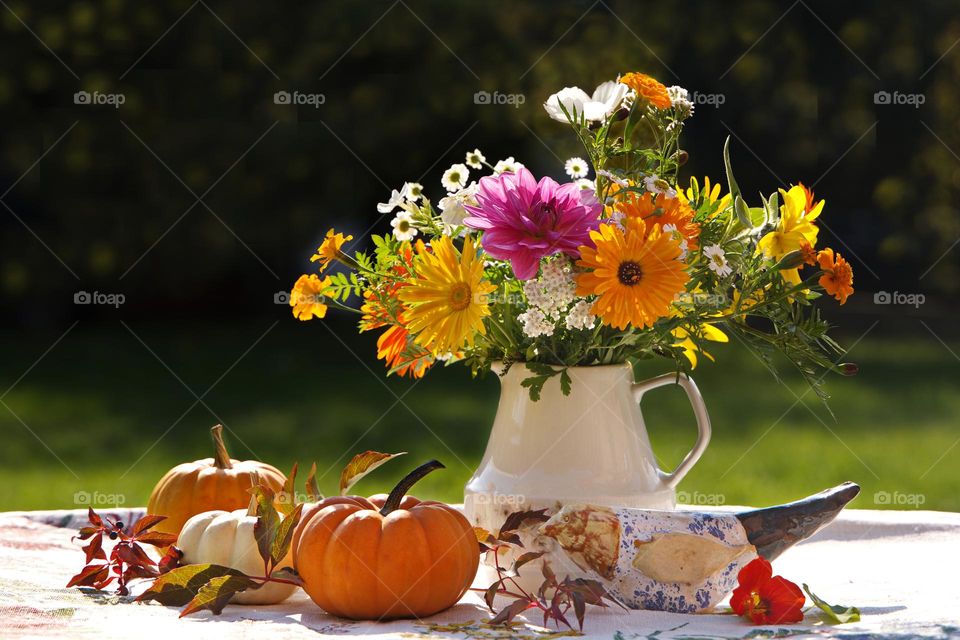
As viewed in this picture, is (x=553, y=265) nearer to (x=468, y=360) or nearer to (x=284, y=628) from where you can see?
(x=468, y=360)

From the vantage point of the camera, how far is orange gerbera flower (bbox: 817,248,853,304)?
115 centimetres

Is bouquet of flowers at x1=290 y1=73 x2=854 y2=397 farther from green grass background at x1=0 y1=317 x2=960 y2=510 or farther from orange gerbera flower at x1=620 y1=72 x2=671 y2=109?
green grass background at x1=0 y1=317 x2=960 y2=510

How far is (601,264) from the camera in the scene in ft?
3.47

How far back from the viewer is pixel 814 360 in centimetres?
117

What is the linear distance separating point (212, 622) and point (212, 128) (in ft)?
12.6

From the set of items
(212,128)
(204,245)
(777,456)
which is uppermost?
(212,128)

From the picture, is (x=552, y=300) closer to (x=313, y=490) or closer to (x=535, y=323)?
(x=535, y=323)

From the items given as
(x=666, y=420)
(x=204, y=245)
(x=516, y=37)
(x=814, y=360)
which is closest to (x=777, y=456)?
(x=666, y=420)

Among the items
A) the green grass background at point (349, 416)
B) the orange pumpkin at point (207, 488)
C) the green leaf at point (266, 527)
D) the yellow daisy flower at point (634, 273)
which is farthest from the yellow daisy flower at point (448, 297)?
the green grass background at point (349, 416)

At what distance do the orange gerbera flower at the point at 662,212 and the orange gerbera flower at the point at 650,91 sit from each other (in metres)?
0.11

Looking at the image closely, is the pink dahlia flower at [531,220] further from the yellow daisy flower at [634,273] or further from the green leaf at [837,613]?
the green leaf at [837,613]

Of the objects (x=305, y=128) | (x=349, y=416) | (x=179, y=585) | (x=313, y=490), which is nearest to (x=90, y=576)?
(x=179, y=585)

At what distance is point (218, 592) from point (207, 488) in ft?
0.91

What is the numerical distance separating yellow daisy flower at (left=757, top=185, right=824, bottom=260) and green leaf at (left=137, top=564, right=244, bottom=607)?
621 millimetres
